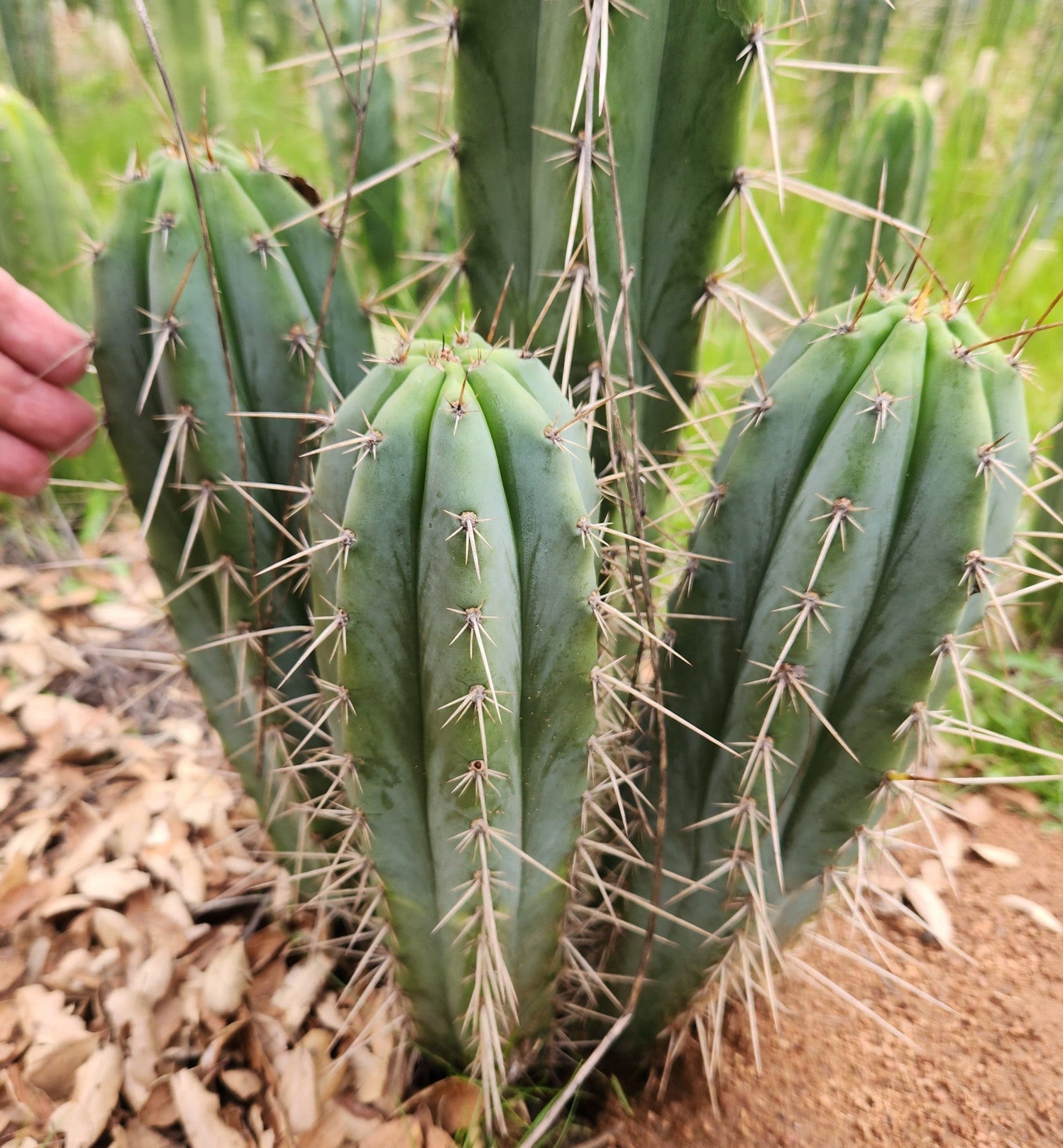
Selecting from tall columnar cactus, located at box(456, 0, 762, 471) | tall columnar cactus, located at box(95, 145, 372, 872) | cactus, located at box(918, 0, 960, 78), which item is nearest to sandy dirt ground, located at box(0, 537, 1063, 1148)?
tall columnar cactus, located at box(95, 145, 372, 872)

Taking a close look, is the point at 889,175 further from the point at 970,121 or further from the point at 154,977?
the point at 154,977

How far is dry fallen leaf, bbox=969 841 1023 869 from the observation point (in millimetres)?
1782

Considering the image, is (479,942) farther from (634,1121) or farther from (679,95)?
(679,95)

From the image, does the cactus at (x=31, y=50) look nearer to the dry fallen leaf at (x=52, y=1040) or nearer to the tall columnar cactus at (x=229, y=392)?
the tall columnar cactus at (x=229, y=392)

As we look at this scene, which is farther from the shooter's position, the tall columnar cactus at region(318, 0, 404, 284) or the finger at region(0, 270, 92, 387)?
the tall columnar cactus at region(318, 0, 404, 284)

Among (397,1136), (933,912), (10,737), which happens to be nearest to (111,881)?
(10,737)

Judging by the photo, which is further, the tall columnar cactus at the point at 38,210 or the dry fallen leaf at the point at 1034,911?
the tall columnar cactus at the point at 38,210

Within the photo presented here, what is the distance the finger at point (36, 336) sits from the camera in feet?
3.92

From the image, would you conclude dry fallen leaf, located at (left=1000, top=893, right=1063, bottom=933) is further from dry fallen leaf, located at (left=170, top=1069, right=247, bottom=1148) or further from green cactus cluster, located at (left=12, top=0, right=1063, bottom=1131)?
dry fallen leaf, located at (left=170, top=1069, right=247, bottom=1148)

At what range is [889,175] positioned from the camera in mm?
2186

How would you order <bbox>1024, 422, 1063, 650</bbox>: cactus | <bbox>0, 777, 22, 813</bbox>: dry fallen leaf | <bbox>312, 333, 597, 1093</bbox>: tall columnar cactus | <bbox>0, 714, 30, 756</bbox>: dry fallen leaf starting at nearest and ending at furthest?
→ <bbox>312, 333, 597, 1093</bbox>: tall columnar cactus
<bbox>0, 777, 22, 813</bbox>: dry fallen leaf
<bbox>0, 714, 30, 756</bbox>: dry fallen leaf
<bbox>1024, 422, 1063, 650</bbox>: cactus

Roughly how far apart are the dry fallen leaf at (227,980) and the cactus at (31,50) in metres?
2.99

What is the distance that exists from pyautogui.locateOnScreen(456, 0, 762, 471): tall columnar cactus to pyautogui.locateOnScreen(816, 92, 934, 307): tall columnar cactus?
118 centimetres

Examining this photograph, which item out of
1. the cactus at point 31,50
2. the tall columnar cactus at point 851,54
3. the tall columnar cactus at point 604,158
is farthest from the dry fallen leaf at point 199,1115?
the tall columnar cactus at point 851,54
